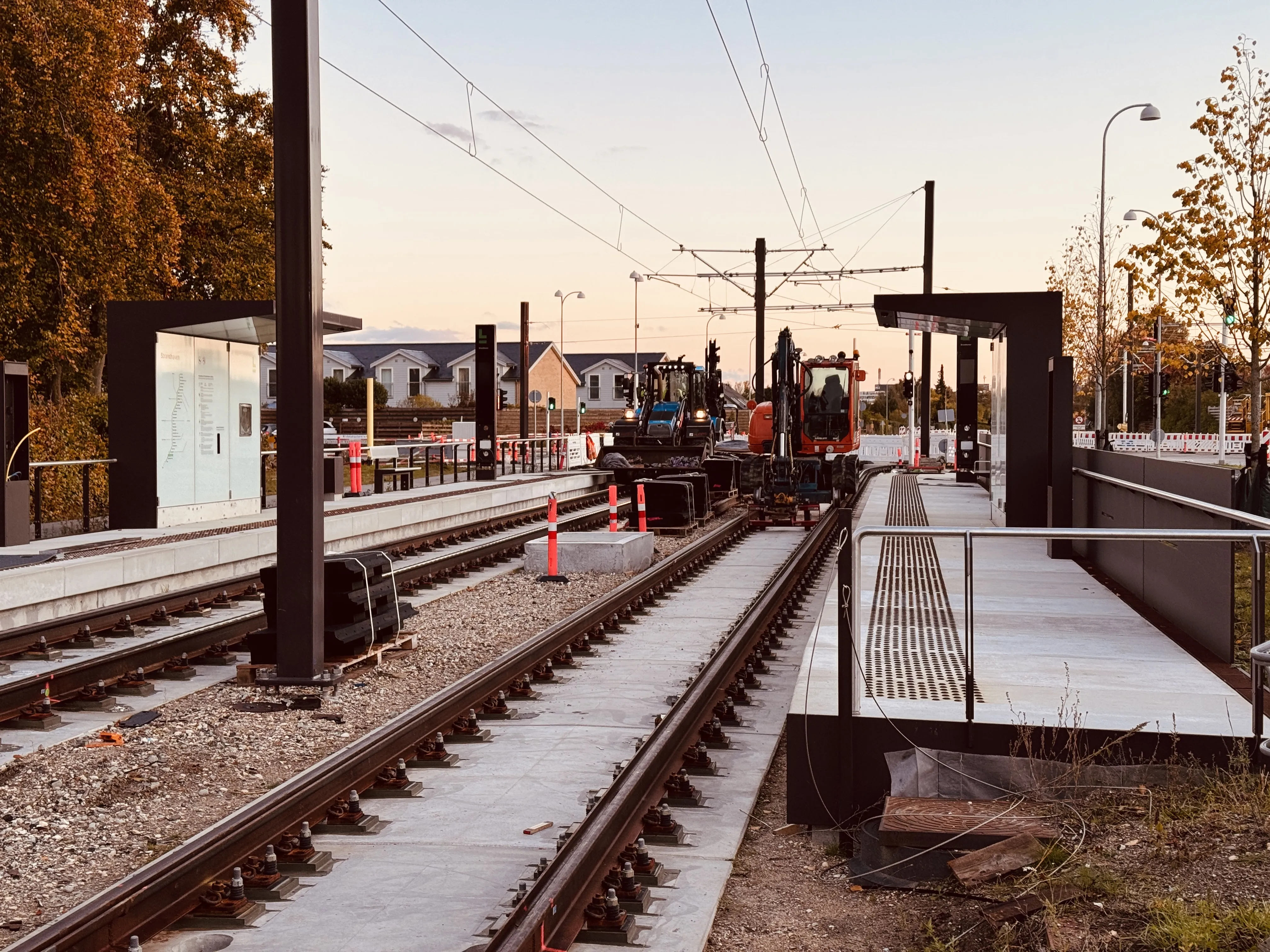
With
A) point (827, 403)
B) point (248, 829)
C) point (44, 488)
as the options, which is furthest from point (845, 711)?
point (827, 403)

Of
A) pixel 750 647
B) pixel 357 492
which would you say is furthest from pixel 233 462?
pixel 750 647

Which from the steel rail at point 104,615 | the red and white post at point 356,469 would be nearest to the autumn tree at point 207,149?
the red and white post at point 356,469

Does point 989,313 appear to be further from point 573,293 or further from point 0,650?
point 573,293

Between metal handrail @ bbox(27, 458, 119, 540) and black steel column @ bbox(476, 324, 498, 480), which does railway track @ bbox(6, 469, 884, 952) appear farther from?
black steel column @ bbox(476, 324, 498, 480)

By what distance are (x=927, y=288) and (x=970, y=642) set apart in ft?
127

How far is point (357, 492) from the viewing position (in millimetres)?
26609

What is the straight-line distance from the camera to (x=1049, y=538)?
650cm

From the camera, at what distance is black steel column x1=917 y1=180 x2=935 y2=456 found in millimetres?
44062

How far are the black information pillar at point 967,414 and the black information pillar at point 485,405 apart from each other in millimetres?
11526

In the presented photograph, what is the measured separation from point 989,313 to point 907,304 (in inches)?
44.1

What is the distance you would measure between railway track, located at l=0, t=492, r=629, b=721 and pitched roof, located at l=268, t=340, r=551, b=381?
272 feet

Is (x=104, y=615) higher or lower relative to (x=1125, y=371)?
lower

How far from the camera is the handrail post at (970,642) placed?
6465 millimetres

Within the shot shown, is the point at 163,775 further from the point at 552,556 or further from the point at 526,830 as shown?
the point at 552,556
